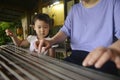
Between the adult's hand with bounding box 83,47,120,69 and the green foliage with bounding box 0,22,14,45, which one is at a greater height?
the adult's hand with bounding box 83,47,120,69

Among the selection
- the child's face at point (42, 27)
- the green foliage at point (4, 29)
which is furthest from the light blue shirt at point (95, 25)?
the green foliage at point (4, 29)

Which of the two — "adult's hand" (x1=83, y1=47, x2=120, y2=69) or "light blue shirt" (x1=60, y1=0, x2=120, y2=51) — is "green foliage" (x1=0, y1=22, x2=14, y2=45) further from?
"adult's hand" (x1=83, y1=47, x2=120, y2=69)

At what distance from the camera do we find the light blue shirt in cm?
152

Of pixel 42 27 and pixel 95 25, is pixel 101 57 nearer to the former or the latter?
pixel 95 25

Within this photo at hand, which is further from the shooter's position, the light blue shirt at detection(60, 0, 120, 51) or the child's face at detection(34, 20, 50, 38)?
the child's face at detection(34, 20, 50, 38)

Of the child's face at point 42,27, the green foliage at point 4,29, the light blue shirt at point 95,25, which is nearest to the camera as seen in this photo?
the light blue shirt at point 95,25

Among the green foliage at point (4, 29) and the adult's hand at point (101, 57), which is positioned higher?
the adult's hand at point (101, 57)

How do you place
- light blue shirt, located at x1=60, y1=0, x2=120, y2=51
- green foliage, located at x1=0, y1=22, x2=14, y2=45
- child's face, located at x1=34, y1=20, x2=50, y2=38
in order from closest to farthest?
1. light blue shirt, located at x1=60, y1=0, x2=120, y2=51
2. child's face, located at x1=34, y1=20, x2=50, y2=38
3. green foliage, located at x1=0, y1=22, x2=14, y2=45

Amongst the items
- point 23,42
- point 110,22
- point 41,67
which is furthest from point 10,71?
point 23,42

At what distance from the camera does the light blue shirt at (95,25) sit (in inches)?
59.7

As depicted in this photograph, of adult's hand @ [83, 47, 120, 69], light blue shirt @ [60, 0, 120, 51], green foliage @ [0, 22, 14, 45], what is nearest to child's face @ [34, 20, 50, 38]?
light blue shirt @ [60, 0, 120, 51]

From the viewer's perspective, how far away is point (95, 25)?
1.63m

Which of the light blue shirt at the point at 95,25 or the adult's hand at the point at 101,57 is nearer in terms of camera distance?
the adult's hand at the point at 101,57

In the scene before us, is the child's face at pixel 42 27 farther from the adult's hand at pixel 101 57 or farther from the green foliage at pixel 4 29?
the green foliage at pixel 4 29
